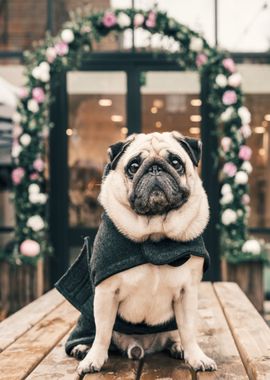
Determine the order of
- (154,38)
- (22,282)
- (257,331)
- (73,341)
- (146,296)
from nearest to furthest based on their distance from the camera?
1. (146,296)
2. (73,341)
3. (257,331)
4. (22,282)
5. (154,38)

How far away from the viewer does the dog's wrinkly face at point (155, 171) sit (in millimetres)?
1955

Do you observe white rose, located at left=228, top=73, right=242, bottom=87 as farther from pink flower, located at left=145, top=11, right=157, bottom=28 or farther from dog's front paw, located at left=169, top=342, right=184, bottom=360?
dog's front paw, located at left=169, top=342, right=184, bottom=360

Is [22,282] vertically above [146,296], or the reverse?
[146,296]

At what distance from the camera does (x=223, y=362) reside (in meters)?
2.12

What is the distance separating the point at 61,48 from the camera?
21.1 ft

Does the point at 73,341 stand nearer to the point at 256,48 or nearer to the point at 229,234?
the point at 229,234

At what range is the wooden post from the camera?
6.15 m

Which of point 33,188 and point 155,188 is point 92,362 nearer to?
point 155,188

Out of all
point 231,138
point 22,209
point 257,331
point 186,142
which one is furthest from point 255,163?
point 186,142

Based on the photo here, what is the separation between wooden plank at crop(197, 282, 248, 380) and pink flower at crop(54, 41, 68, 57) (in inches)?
149

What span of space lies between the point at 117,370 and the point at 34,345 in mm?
496

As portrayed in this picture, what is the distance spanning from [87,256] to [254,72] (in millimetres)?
5535

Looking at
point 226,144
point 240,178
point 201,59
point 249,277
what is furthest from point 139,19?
point 249,277

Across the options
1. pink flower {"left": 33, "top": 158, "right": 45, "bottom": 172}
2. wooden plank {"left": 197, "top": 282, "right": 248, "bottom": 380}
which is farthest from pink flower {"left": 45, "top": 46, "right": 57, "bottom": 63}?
wooden plank {"left": 197, "top": 282, "right": 248, "bottom": 380}
